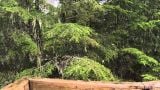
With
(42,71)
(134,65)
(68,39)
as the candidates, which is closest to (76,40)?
(68,39)

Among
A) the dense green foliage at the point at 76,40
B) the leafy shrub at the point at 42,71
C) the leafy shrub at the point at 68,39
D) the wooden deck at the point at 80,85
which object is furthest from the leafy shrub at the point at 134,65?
the wooden deck at the point at 80,85

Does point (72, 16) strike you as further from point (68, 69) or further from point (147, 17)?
point (147, 17)

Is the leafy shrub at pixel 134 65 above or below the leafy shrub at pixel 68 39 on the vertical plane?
below

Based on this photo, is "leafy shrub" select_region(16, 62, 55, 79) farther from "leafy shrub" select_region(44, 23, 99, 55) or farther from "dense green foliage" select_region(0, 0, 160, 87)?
"leafy shrub" select_region(44, 23, 99, 55)

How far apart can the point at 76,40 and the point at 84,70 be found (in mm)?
398

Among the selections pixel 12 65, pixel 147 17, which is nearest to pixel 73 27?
pixel 12 65

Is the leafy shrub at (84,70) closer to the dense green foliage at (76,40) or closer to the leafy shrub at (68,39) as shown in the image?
the dense green foliage at (76,40)

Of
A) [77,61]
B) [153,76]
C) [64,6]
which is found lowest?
[153,76]

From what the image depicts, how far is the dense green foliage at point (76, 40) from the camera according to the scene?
15.7ft

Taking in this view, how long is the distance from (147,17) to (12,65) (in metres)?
2.49

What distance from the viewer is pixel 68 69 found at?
15.0 ft

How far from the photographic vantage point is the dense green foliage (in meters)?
4.78

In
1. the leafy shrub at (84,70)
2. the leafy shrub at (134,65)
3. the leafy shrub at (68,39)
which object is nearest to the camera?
the leafy shrub at (84,70)

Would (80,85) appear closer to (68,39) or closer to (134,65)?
(68,39)
